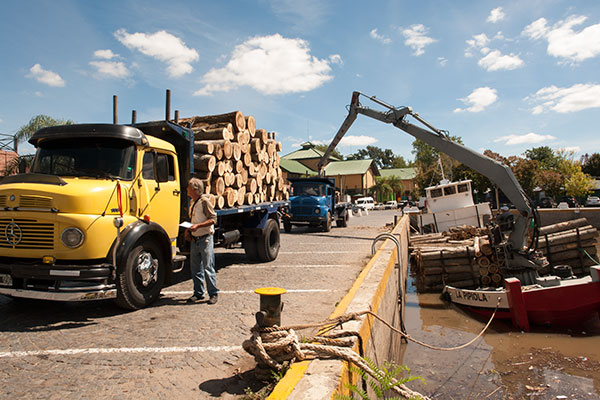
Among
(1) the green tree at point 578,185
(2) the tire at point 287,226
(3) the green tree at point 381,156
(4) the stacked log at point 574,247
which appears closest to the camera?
(4) the stacked log at point 574,247

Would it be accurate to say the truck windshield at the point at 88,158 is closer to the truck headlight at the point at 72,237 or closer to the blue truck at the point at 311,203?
the truck headlight at the point at 72,237

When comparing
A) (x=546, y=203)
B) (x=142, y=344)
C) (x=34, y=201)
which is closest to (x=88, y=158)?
(x=34, y=201)

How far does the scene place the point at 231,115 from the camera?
27.3 ft

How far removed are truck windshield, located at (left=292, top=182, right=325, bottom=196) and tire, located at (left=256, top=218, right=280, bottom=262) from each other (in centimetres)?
789

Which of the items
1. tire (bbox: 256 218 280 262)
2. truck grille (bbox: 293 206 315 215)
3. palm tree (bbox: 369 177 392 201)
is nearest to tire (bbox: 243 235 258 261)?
tire (bbox: 256 218 280 262)

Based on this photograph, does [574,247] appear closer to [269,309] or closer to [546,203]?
[269,309]

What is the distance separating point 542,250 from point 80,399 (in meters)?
10.6

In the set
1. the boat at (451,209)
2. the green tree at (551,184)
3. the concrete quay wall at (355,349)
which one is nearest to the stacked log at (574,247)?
the boat at (451,209)

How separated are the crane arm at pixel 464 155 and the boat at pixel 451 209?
10.5ft

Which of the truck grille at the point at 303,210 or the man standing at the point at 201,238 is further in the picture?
the truck grille at the point at 303,210

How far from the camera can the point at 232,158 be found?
8.32 meters

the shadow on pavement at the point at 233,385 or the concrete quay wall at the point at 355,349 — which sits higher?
the concrete quay wall at the point at 355,349

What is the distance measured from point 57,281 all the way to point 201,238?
175 centimetres

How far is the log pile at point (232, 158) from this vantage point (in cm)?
736
